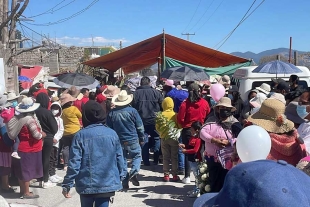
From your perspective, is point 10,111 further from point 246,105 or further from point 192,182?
point 246,105

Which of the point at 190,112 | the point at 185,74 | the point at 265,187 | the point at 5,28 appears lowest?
the point at 190,112

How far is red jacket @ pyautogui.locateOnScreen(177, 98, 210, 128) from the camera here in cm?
643

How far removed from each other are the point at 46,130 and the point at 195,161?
8.81ft

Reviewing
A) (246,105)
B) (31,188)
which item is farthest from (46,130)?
(246,105)

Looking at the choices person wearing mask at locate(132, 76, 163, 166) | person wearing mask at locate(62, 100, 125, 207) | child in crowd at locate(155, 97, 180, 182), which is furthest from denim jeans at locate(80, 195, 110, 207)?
person wearing mask at locate(132, 76, 163, 166)

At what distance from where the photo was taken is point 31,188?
261 inches

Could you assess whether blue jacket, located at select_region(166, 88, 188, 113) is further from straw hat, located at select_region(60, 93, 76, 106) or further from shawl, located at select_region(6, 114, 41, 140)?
shawl, located at select_region(6, 114, 41, 140)

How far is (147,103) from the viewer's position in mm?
8008

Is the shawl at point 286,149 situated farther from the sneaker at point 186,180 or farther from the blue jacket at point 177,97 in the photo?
the blue jacket at point 177,97

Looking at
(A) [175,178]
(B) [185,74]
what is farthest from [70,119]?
(B) [185,74]

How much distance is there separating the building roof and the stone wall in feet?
59.8

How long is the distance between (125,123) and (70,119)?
1764 millimetres

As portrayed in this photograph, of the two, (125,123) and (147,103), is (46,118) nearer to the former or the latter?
(125,123)

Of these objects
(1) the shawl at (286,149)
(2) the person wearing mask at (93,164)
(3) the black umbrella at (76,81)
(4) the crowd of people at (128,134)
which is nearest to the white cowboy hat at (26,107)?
(4) the crowd of people at (128,134)
